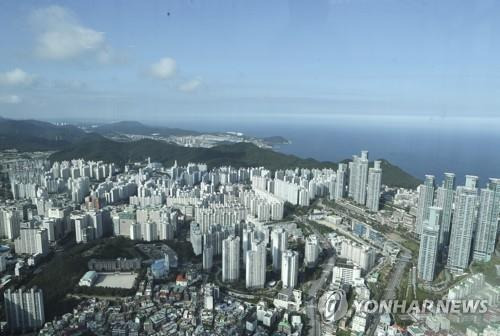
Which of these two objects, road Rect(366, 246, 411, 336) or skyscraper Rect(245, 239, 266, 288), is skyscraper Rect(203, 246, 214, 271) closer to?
skyscraper Rect(245, 239, 266, 288)

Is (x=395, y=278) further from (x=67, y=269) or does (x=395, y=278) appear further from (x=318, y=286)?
(x=67, y=269)

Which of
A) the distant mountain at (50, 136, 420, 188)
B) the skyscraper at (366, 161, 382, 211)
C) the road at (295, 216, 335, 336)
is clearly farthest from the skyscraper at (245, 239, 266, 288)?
the distant mountain at (50, 136, 420, 188)

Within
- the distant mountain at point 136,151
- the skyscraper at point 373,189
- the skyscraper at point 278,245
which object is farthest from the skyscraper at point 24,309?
the distant mountain at point 136,151

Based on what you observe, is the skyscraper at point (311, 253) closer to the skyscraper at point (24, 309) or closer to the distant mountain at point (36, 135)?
the skyscraper at point (24, 309)

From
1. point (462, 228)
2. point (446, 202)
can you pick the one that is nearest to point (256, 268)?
point (462, 228)

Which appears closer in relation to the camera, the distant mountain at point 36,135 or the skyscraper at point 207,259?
the skyscraper at point 207,259

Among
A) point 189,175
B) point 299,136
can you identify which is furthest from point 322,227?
point 299,136
